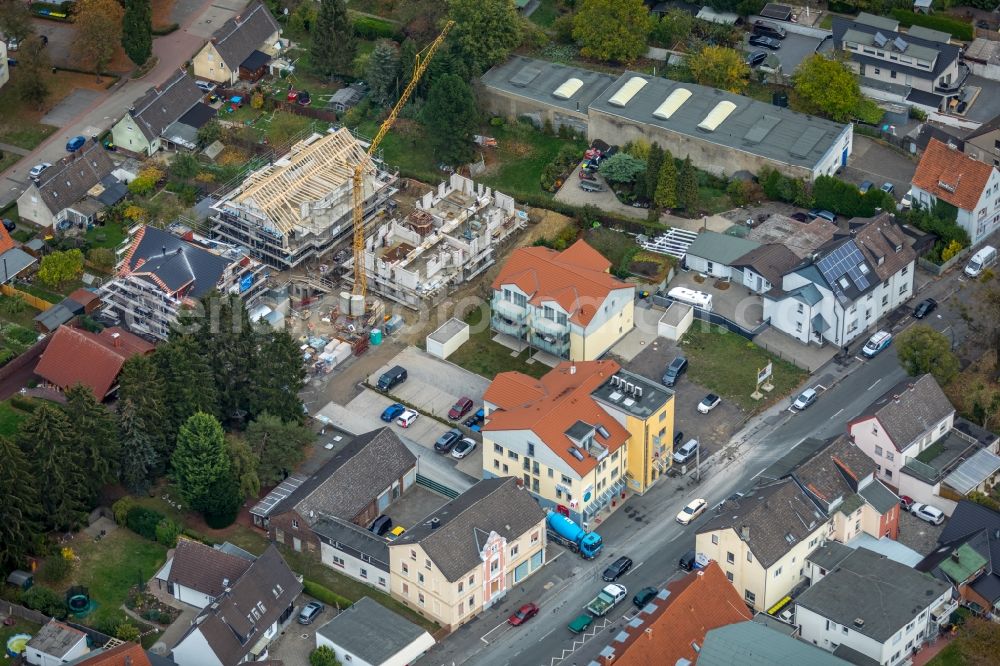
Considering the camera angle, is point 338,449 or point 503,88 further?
point 503,88

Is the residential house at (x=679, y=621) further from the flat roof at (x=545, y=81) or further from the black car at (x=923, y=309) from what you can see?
the flat roof at (x=545, y=81)

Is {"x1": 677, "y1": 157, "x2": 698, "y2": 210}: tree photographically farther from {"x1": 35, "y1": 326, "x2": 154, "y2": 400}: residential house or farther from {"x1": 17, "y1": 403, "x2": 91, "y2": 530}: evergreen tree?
{"x1": 17, "y1": 403, "x2": 91, "y2": 530}: evergreen tree

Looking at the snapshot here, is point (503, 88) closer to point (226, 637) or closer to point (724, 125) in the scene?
point (724, 125)

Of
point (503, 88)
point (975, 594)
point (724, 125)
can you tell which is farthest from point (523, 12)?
point (975, 594)

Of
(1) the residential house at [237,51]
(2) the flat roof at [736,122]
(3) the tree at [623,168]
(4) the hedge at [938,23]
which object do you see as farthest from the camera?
(1) the residential house at [237,51]

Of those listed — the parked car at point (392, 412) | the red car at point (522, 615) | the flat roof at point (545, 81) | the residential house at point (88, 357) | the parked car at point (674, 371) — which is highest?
the flat roof at point (545, 81)

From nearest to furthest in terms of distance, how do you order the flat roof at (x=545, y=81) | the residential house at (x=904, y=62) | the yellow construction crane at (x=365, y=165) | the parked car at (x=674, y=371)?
the parked car at (x=674, y=371), the yellow construction crane at (x=365, y=165), the residential house at (x=904, y=62), the flat roof at (x=545, y=81)

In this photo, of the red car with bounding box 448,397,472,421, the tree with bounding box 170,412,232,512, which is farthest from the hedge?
the tree with bounding box 170,412,232,512

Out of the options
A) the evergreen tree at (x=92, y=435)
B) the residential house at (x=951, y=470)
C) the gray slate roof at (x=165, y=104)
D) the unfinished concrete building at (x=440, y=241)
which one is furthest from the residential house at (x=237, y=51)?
the residential house at (x=951, y=470)
